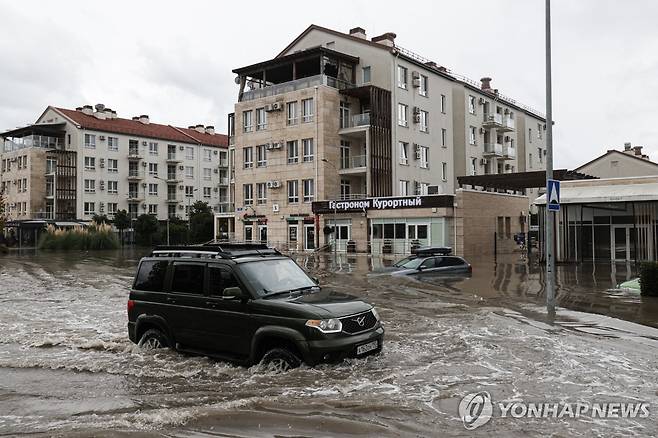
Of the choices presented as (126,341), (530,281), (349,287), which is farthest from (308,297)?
(530,281)

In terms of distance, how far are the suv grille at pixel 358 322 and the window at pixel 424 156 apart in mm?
41909

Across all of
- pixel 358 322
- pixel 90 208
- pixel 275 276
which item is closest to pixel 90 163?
pixel 90 208

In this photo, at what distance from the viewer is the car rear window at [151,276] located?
8.71 metres

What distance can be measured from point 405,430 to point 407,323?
20.8ft

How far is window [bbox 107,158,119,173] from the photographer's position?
69562 mm

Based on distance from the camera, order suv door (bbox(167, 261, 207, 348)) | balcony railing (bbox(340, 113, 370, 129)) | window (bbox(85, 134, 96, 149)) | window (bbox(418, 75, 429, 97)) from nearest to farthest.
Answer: suv door (bbox(167, 261, 207, 348)) < balcony railing (bbox(340, 113, 370, 129)) < window (bbox(418, 75, 429, 97)) < window (bbox(85, 134, 96, 149))

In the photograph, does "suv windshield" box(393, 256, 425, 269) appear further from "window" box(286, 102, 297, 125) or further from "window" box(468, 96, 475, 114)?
"window" box(468, 96, 475, 114)

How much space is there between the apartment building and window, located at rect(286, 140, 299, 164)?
25.6m

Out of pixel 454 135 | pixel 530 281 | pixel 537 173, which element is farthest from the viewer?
pixel 454 135

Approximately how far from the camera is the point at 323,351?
269 inches

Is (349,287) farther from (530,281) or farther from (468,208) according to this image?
(468,208)

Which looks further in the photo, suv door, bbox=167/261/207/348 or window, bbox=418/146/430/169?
window, bbox=418/146/430/169

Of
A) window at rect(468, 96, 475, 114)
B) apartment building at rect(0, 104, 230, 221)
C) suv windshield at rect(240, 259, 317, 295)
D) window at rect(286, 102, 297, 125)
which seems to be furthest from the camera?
apartment building at rect(0, 104, 230, 221)

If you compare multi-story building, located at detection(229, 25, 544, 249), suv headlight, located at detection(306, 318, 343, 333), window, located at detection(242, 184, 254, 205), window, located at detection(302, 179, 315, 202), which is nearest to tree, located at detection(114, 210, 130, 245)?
multi-story building, located at detection(229, 25, 544, 249)
